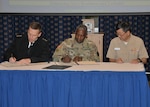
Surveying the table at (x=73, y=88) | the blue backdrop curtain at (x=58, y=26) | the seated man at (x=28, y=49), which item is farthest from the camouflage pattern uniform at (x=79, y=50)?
the blue backdrop curtain at (x=58, y=26)

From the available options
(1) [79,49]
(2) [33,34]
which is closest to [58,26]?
(1) [79,49]

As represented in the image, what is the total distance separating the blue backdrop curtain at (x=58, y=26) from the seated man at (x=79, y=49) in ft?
7.29

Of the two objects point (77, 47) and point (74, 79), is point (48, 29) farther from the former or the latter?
point (74, 79)

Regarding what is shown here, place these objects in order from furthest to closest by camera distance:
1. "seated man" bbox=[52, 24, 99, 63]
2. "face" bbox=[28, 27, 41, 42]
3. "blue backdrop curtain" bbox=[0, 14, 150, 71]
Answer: "blue backdrop curtain" bbox=[0, 14, 150, 71] < "seated man" bbox=[52, 24, 99, 63] < "face" bbox=[28, 27, 41, 42]

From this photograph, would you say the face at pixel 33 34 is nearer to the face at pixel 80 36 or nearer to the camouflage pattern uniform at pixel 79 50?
the camouflage pattern uniform at pixel 79 50

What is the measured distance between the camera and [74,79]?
10.1 ft

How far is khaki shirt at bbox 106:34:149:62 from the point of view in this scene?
427 cm

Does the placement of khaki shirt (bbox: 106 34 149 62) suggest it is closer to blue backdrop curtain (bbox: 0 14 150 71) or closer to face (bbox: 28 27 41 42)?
face (bbox: 28 27 41 42)

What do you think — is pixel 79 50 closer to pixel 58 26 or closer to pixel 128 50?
pixel 128 50

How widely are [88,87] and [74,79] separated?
17 centimetres

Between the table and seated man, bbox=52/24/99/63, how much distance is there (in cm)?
92

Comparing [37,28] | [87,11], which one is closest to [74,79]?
[37,28]

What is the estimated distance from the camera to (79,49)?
411 centimetres

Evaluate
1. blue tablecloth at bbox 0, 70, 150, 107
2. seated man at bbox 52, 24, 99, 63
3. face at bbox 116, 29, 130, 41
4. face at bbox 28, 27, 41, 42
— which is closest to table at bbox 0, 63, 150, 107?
blue tablecloth at bbox 0, 70, 150, 107
